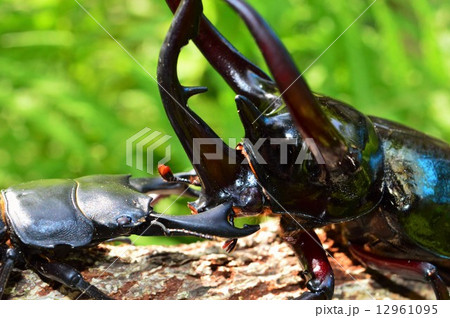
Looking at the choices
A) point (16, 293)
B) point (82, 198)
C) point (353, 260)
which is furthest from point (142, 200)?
point (353, 260)

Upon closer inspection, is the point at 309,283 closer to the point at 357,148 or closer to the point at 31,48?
the point at 357,148

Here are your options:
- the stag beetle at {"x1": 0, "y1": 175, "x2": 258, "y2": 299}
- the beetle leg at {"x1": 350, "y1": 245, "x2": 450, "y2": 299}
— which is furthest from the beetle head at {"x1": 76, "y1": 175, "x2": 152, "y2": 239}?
the beetle leg at {"x1": 350, "y1": 245, "x2": 450, "y2": 299}

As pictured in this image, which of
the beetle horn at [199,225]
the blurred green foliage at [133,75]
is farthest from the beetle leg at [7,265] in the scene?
the blurred green foliage at [133,75]

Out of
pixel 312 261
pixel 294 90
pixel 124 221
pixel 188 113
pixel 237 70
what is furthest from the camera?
pixel 237 70

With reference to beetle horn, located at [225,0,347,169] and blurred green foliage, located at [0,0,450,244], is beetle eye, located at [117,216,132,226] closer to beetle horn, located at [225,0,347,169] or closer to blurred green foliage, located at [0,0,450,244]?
beetle horn, located at [225,0,347,169]

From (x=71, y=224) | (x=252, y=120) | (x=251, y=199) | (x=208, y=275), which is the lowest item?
(x=208, y=275)

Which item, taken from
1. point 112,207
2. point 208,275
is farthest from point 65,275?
point 208,275

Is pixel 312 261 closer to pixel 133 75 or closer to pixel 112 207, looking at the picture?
pixel 112 207
